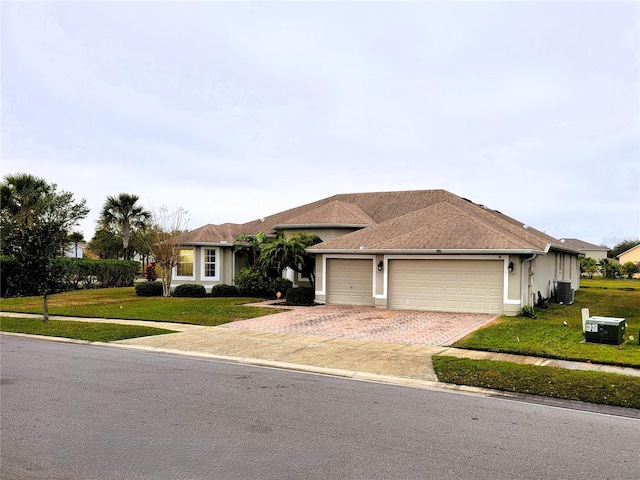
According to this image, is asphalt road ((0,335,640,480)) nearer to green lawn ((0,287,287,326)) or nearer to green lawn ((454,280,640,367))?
green lawn ((454,280,640,367))

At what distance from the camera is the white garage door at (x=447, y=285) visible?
18.1 meters

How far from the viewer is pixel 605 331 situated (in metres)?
12.1

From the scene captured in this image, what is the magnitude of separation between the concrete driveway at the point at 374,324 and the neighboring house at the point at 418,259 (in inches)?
37.1

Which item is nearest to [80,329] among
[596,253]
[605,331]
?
[605,331]

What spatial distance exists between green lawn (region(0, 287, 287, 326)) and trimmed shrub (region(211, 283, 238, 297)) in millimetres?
2555

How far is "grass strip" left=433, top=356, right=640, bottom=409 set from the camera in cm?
760

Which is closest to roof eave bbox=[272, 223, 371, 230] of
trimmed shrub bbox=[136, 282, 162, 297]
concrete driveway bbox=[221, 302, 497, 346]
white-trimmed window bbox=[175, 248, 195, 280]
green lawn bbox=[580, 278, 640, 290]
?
concrete driveway bbox=[221, 302, 497, 346]

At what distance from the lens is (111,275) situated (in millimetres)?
35281

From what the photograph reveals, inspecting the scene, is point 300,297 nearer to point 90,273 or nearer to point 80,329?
point 80,329

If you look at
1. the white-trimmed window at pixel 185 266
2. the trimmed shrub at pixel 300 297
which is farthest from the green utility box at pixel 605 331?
the white-trimmed window at pixel 185 266

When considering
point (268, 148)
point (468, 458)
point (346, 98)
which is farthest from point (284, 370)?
point (268, 148)

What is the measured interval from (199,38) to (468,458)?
16.2 meters

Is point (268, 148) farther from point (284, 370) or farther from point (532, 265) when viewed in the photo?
point (284, 370)

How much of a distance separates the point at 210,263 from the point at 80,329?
13.0m
